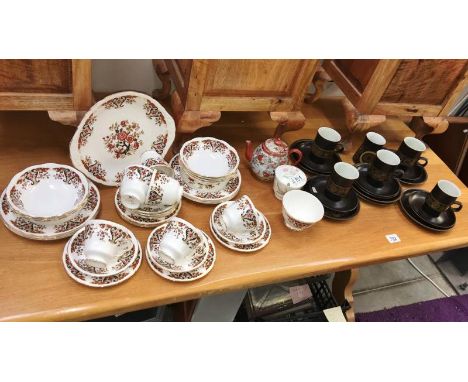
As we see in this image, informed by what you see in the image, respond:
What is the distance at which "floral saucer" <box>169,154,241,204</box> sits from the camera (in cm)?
111

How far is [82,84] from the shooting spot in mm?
956

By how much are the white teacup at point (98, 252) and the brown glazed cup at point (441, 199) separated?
2.93 ft

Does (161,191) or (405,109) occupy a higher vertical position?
(405,109)

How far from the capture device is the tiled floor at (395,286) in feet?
6.14

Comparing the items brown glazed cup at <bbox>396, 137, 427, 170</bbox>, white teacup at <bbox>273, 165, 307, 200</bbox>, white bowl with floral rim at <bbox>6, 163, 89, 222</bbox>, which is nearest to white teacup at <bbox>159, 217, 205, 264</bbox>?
white bowl with floral rim at <bbox>6, 163, 89, 222</bbox>

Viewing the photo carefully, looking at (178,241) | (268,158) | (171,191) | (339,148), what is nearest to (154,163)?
(171,191)

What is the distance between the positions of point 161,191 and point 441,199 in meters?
0.79

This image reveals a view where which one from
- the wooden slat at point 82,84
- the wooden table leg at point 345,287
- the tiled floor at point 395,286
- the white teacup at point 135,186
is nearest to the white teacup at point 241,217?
the white teacup at point 135,186

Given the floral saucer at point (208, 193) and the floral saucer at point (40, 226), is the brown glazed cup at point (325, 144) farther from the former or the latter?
the floral saucer at point (40, 226)

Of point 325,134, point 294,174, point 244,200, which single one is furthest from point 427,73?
point 244,200

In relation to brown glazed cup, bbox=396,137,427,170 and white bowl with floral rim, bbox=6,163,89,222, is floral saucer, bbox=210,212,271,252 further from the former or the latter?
brown glazed cup, bbox=396,137,427,170

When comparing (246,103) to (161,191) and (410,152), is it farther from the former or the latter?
(410,152)

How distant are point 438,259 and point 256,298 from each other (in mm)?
1132

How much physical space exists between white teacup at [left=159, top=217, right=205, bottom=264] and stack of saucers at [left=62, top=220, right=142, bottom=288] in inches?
2.7
